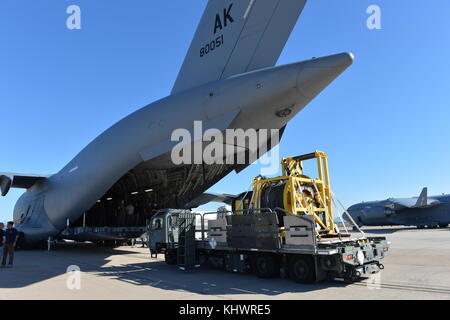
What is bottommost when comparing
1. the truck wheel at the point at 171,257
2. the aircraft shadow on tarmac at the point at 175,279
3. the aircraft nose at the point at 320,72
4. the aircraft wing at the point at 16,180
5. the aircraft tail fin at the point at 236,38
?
the aircraft shadow on tarmac at the point at 175,279

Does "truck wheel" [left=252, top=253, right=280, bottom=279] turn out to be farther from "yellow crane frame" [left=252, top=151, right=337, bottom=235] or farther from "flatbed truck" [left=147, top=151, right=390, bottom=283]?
"yellow crane frame" [left=252, top=151, right=337, bottom=235]

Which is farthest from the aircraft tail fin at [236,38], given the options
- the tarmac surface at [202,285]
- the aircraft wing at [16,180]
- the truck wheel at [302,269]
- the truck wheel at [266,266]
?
the aircraft wing at [16,180]

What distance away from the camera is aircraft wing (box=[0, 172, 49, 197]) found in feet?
58.0

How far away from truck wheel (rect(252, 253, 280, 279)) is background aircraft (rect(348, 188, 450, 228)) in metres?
32.5

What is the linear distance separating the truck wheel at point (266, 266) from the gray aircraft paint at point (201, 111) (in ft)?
13.4

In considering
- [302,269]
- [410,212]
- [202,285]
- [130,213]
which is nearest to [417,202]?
[410,212]

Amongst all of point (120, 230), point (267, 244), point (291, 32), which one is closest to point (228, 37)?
point (291, 32)

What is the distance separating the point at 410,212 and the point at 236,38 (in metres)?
36.0

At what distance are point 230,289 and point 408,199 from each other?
39313 millimetres

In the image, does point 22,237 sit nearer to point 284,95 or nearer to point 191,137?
point 191,137

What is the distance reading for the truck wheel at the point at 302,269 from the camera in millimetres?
7531

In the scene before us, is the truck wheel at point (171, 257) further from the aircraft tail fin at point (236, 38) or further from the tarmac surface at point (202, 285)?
the aircraft tail fin at point (236, 38)

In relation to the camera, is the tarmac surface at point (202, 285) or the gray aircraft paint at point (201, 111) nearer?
the tarmac surface at point (202, 285)
